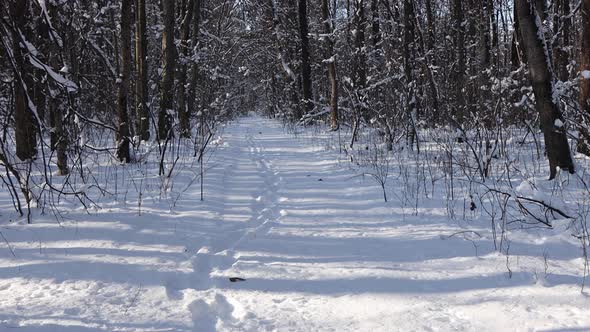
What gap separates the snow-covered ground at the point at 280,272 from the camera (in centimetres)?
239

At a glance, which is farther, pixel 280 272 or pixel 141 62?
pixel 141 62

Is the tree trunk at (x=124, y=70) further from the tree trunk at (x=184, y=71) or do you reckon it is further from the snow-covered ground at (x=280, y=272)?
the tree trunk at (x=184, y=71)

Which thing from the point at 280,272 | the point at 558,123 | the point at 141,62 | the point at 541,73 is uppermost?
the point at 141,62

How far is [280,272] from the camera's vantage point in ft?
10.3

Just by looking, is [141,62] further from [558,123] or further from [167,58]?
[558,123]

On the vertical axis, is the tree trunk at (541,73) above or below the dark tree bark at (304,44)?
below

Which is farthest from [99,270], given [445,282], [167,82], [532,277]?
[167,82]

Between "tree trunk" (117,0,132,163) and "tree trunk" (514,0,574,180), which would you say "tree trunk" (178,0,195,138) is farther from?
"tree trunk" (514,0,574,180)

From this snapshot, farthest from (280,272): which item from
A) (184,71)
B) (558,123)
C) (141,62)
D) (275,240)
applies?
(184,71)

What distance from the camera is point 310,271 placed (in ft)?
10.3

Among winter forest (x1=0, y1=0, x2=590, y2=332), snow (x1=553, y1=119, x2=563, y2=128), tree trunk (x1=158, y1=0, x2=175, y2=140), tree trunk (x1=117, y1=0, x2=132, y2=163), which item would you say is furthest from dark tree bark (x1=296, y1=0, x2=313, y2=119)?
snow (x1=553, y1=119, x2=563, y2=128)

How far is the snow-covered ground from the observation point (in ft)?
7.84

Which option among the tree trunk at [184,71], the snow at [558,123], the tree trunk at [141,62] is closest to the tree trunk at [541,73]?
the snow at [558,123]

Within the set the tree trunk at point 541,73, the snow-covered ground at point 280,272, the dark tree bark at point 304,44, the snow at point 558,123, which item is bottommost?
the snow-covered ground at point 280,272
